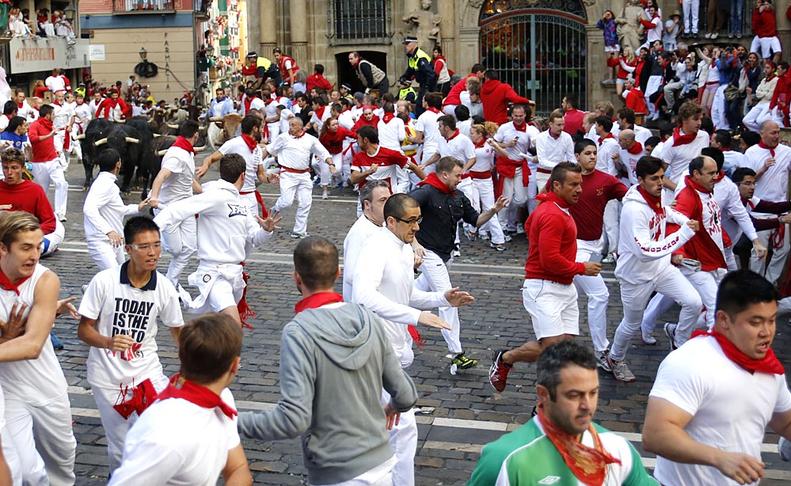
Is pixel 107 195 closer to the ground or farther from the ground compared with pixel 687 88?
closer to the ground

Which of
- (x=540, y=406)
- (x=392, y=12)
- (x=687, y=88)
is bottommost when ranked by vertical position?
(x=540, y=406)

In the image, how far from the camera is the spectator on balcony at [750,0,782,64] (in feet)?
83.9

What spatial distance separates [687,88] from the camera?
2362 centimetres

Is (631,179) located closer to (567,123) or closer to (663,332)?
(567,123)

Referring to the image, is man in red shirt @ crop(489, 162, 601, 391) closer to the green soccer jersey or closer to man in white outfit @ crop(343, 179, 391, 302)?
man in white outfit @ crop(343, 179, 391, 302)

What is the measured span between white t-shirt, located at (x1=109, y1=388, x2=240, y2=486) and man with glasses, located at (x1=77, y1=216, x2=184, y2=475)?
210 cm

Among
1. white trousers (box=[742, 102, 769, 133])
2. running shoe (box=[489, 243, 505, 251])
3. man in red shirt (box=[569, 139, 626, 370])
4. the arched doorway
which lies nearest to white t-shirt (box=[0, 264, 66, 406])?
man in red shirt (box=[569, 139, 626, 370])

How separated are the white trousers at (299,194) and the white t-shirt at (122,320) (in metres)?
9.62

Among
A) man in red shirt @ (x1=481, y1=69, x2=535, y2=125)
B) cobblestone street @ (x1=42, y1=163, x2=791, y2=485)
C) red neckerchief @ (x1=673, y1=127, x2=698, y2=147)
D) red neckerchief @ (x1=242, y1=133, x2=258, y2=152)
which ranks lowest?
cobblestone street @ (x1=42, y1=163, x2=791, y2=485)

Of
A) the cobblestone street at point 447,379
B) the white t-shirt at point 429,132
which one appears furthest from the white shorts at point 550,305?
the white t-shirt at point 429,132

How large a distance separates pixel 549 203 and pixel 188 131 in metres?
5.98

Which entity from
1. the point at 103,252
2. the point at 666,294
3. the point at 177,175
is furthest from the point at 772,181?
the point at 103,252

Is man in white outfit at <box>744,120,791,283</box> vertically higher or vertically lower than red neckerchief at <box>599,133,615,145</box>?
lower

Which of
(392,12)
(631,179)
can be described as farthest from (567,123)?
(392,12)
